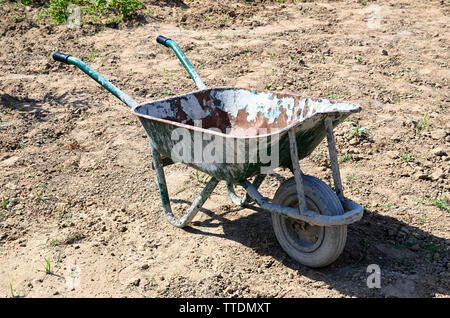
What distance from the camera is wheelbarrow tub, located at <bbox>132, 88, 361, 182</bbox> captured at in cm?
271

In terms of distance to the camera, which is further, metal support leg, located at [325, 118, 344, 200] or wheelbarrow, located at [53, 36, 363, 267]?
metal support leg, located at [325, 118, 344, 200]

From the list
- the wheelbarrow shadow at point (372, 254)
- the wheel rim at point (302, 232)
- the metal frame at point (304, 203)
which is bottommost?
the wheelbarrow shadow at point (372, 254)

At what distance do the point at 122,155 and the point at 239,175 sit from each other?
1.94 metres

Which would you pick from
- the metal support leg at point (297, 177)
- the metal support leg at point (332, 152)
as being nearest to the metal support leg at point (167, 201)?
the metal support leg at point (297, 177)

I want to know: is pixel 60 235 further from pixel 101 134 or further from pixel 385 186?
pixel 385 186

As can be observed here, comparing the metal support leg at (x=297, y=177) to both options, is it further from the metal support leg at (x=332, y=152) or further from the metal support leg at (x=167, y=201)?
the metal support leg at (x=167, y=201)

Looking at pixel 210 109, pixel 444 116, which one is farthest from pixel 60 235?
pixel 444 116

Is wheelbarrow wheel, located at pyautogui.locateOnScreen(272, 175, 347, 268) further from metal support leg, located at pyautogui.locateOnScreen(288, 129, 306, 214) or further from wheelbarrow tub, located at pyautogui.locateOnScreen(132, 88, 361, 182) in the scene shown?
wheelbarrow tub, located at pyautogui.locateOnScreen(132, 88, 361, 182)

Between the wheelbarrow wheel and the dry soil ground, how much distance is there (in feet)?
0.37

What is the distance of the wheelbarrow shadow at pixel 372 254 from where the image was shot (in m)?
2.75

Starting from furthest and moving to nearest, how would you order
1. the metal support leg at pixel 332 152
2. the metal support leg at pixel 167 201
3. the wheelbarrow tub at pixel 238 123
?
1. the metal support leg at pixel 167 201
2. the metal support leg at pixel 332 152
3. the wheelbarrow tub at pixel 238 123

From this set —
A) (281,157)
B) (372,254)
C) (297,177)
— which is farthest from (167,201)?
(372,254)

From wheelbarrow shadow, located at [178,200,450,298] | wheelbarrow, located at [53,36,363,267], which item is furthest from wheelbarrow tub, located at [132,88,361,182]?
wheelbarrow shadow, located at [178,200,450,298]

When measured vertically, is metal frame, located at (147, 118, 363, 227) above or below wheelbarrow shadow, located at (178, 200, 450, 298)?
above
